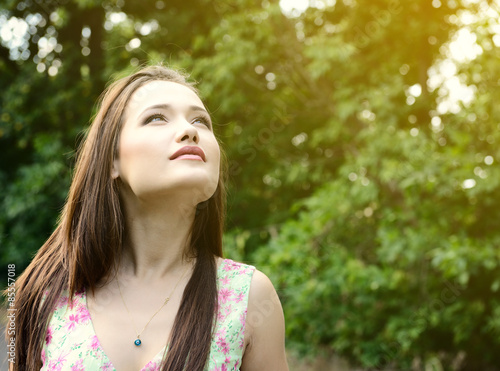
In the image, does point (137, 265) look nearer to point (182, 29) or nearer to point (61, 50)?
point (182, 29)

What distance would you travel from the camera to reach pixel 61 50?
7.21 m

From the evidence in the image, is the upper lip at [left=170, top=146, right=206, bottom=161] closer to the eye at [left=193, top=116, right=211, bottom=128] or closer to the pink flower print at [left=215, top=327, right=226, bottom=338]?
the eye at [left=193, top=116, right=211, bottom=128]

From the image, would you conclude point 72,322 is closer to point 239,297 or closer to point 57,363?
point 57,363

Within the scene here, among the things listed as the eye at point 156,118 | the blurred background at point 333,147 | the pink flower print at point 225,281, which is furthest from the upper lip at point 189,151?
the blurred background at point 333,147

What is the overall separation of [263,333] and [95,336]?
0.41m

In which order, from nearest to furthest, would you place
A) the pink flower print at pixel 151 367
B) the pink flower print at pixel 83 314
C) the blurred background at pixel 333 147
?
the pink flower print at pixel 151 367, the pink flower print at pixel 83 314, the blurred background at pixel 333 147

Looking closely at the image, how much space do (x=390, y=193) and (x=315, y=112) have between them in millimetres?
1405

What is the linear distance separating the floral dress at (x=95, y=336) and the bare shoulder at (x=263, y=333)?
3 cm

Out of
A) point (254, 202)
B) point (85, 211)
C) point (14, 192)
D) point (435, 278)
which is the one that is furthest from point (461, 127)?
point (14, 192)

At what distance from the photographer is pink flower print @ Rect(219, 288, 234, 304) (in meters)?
1.41

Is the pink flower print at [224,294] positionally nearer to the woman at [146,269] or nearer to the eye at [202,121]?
the woman at [146,269]

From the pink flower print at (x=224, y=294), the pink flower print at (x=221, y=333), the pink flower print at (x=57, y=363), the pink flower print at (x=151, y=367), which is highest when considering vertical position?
the pink flower print at (x=224, y=294)

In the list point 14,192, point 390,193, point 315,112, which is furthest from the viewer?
point 14,192

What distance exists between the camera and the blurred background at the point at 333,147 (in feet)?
12.9
